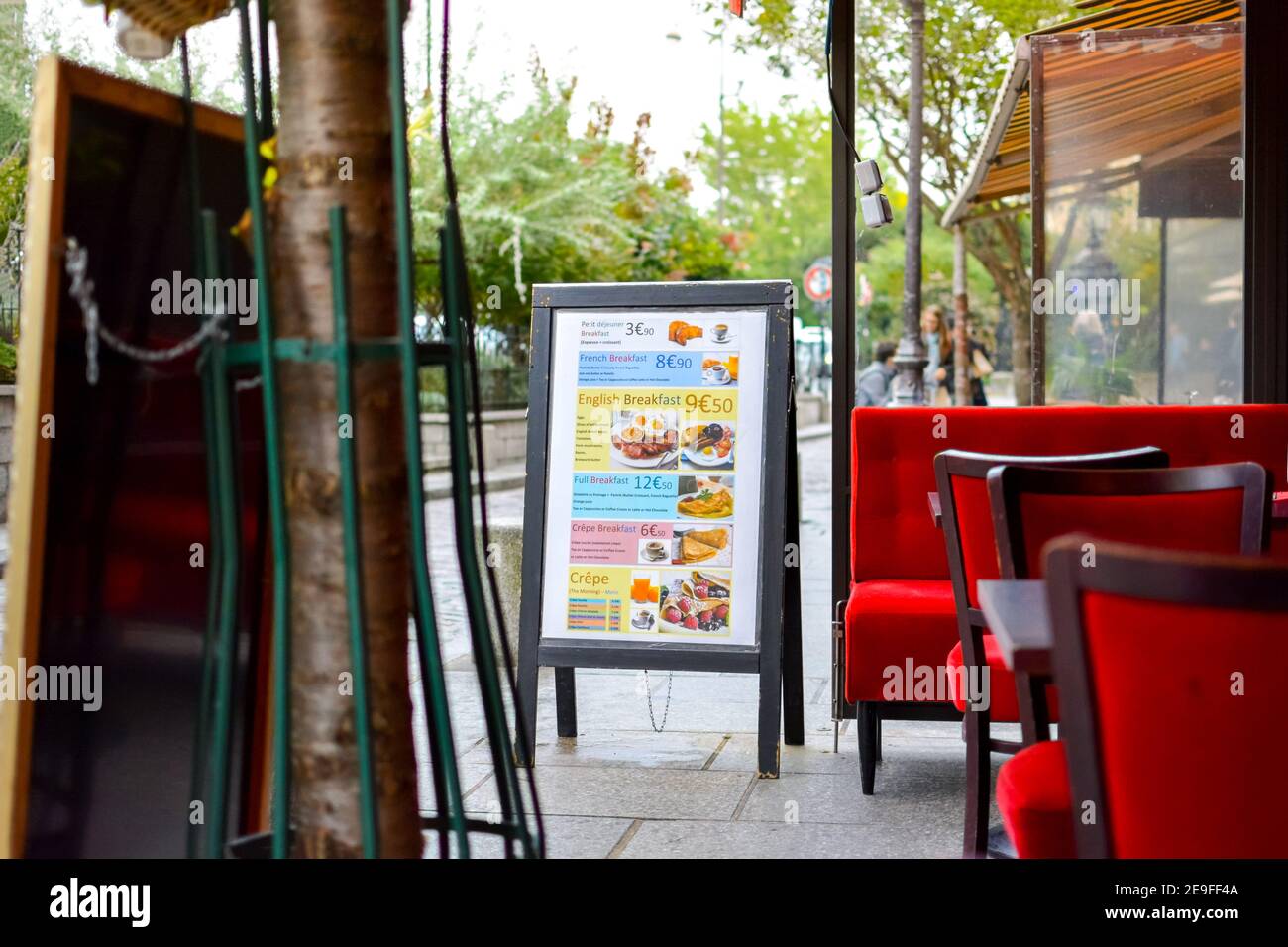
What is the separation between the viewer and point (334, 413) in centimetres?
180

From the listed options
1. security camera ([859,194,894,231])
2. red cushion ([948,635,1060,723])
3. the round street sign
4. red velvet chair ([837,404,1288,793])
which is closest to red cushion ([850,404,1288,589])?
red velvet chair ([837,404,1288,793])

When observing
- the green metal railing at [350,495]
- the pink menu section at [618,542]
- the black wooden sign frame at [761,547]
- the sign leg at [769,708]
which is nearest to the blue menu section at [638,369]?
the black wooden sign frame at [761,547]

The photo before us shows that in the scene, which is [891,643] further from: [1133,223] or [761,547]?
[1133,223]

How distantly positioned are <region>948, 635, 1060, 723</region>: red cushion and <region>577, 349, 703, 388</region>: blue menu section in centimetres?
126

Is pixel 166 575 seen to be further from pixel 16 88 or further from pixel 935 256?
pixel 935 256

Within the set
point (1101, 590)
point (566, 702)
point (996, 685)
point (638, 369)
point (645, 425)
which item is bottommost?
point (566, 702)

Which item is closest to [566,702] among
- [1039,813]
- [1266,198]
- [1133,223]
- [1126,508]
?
[1126,508]

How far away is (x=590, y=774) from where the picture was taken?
430cm

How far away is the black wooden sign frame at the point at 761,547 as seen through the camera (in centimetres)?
436

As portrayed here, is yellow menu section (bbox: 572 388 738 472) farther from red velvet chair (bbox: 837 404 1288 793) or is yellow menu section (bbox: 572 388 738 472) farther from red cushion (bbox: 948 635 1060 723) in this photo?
red cushion (bbox: 948 635 1060 723)

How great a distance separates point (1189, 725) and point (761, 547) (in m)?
2.90

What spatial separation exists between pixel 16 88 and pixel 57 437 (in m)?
5.94
